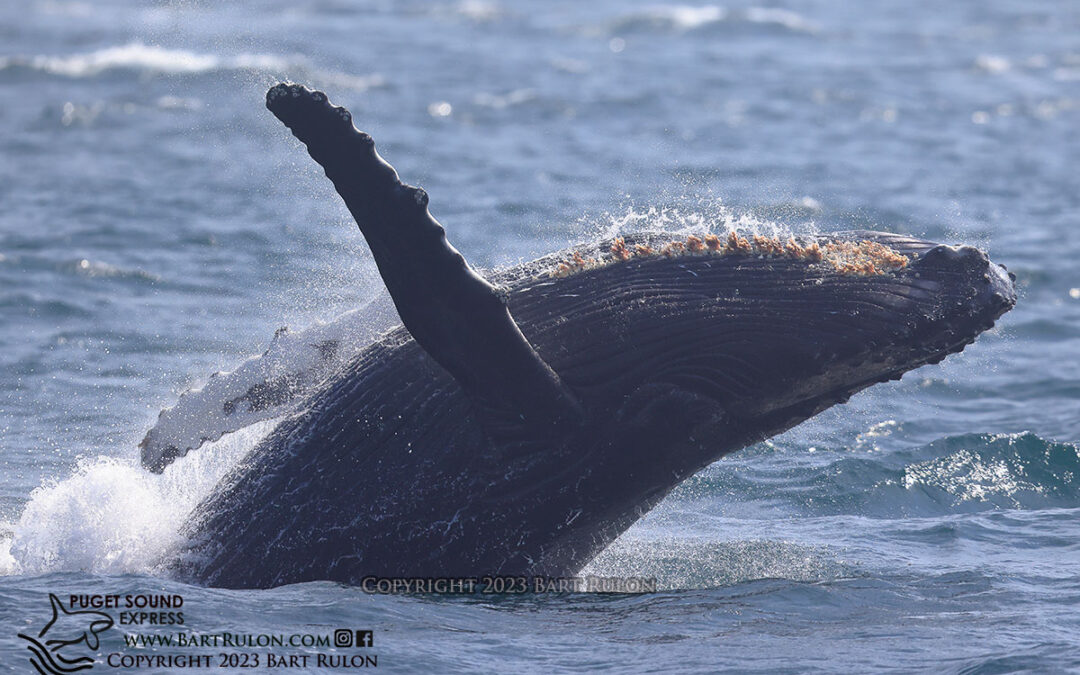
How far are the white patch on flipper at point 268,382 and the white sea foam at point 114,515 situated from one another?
46 cm

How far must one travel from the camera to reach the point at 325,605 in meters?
10.8

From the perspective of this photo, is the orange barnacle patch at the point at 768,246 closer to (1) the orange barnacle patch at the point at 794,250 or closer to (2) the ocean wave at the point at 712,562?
(1) the orange barnacle patch at the point at 794,250

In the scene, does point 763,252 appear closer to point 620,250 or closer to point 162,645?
point 620,250

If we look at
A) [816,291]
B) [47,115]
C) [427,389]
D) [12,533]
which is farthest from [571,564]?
[47,115]

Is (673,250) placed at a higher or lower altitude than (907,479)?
higher

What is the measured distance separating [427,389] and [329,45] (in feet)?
116

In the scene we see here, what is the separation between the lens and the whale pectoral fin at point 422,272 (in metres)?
9.64

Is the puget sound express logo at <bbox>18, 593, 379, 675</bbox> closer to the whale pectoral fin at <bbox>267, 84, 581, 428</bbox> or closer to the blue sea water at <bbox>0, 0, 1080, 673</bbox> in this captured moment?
the blue sea water at <bbox>0, 0, 1080, 673</bbox>

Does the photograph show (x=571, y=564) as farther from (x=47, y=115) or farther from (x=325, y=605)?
(x=47, y=115)

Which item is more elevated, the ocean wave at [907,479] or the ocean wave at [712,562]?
the ocean wave at [907,479]

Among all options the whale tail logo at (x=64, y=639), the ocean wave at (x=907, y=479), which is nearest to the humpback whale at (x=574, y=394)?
the whale tail logo at (x=64, y=639)

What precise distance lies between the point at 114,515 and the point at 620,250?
4810mm

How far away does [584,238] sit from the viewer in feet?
59.8

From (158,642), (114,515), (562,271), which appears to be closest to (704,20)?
(562,271)
